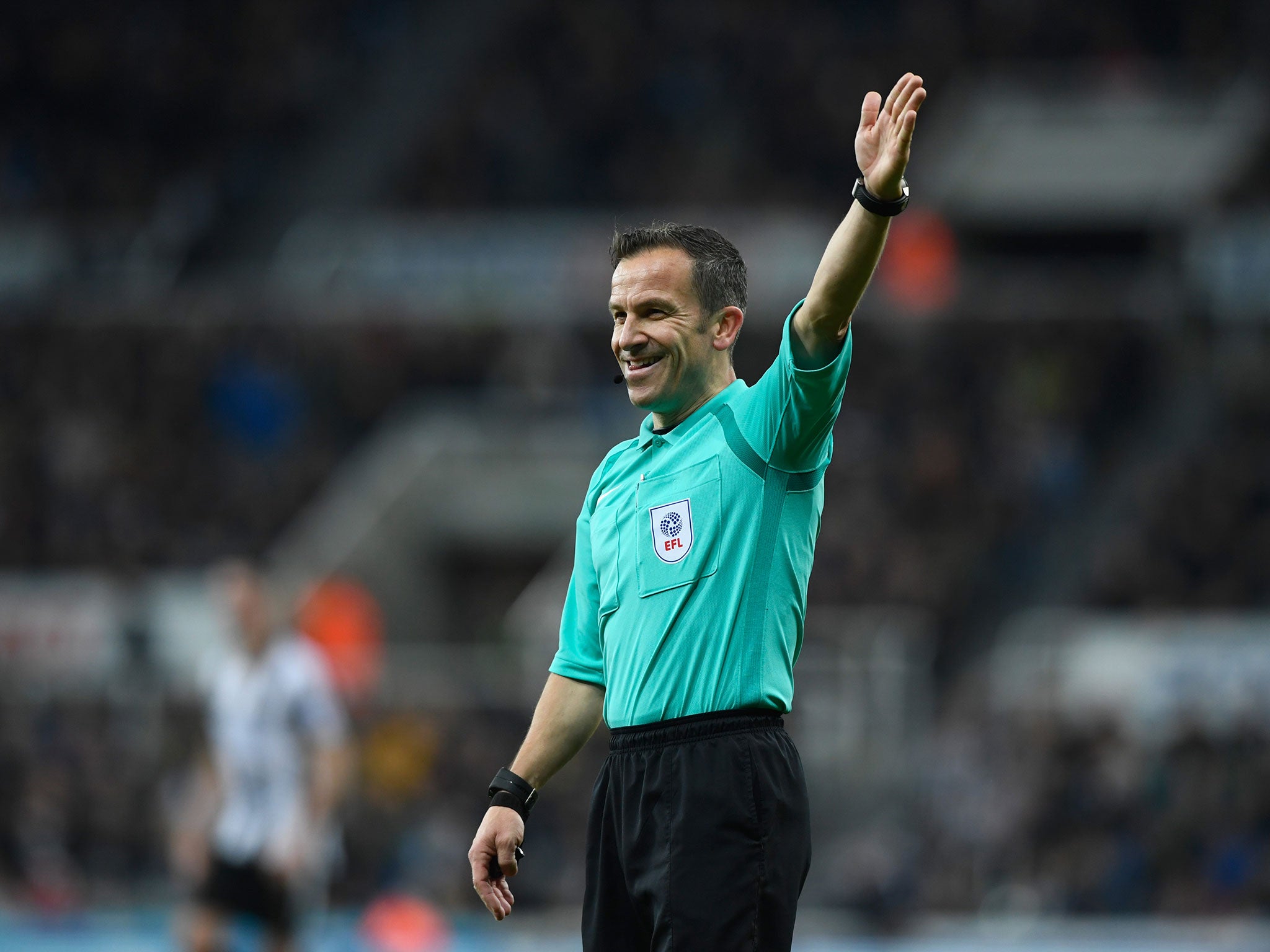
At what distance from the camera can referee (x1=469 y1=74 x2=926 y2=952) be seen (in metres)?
3.95

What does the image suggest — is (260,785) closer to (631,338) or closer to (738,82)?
(631,338)

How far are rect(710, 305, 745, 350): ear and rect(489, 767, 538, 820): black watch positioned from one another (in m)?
1.05

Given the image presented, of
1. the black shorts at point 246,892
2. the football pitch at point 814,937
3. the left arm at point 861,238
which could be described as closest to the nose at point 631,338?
the left arm at point 861,238

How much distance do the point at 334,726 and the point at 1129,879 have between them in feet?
25.5

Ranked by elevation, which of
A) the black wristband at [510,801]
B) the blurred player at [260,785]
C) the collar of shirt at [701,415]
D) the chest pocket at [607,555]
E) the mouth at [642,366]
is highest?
the mouth at [642,366]

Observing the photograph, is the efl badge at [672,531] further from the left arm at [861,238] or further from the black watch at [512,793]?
the black watch at [512,793]

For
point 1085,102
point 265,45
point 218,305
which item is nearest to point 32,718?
point 218,305

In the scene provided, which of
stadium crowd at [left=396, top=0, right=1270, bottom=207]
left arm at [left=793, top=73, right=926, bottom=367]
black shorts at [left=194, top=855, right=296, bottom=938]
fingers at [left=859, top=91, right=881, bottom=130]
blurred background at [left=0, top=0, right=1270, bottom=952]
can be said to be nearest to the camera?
left arm at [left=793, top=73, right=926, bottom=367]

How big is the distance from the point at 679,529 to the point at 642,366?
1.22 feet

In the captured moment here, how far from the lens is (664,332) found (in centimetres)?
421

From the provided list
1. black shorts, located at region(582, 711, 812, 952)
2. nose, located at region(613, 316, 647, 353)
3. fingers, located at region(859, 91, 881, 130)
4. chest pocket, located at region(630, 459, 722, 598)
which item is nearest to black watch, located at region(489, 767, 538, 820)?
black shorts, located at region(582, 711, 812, 952)

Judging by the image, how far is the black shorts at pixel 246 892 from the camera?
8688 mm

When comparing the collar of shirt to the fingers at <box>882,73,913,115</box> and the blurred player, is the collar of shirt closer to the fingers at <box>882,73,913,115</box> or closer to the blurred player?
the fingers at <box>882,73,913,115</box>

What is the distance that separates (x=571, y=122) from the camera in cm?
2548
